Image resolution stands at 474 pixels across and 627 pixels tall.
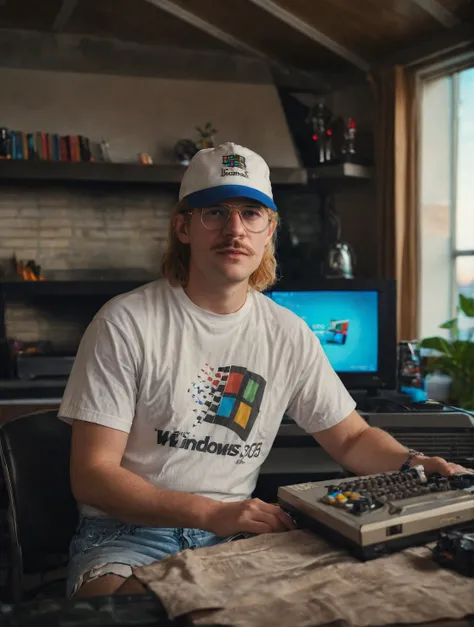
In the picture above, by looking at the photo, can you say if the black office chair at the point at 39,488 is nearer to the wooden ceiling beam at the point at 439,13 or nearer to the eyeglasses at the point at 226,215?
the eyeglasses at the point at 226,215

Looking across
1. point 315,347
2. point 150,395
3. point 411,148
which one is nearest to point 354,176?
point 411,148

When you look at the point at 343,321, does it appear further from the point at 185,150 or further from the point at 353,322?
the point at 185,150

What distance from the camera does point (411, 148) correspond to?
136 inches

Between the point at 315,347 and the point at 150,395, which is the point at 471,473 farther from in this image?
the point at 150,395

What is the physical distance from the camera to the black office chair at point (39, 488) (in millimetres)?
1415

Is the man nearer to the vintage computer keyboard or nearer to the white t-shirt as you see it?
the white t-shirt

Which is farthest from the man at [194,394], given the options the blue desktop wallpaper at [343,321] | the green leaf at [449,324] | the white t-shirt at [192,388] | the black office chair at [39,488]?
the green leaf at [449,324]

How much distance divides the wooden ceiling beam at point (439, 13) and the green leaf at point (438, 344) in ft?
5.00

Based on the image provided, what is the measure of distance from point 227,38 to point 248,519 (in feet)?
10.8

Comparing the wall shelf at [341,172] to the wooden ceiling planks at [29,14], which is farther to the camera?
the wall shelf at [341,172]

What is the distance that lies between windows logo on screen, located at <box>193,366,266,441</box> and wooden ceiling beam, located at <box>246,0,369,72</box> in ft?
8.10

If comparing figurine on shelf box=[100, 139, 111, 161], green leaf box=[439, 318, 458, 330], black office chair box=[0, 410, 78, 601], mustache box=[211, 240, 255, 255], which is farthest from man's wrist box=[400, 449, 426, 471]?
figurine on shelf box=[100, 139, 111, 161]

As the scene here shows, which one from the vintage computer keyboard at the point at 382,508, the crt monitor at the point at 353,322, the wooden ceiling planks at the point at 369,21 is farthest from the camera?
the wooden ceiling planks at the point at 369,21

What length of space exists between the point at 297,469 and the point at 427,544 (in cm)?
162
